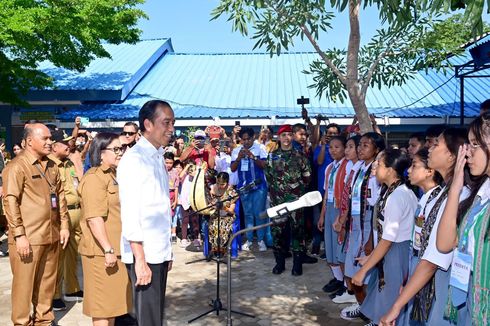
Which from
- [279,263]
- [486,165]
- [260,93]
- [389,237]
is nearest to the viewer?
[486,165]

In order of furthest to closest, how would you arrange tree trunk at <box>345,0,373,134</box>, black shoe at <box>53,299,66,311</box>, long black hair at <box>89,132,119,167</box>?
tree trunk at <box>345,0,373,134</box>
black shoe at <box>53,299,66,311</box>
long black hair at <box>89,132,119,167</box>

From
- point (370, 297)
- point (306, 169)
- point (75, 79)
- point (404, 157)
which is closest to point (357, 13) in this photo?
point (306, 169)

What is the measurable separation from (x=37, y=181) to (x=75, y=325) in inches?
61.9

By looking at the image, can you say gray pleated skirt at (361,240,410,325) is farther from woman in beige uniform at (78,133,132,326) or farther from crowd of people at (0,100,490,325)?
woman in beige uniform at (78,133,132,326)

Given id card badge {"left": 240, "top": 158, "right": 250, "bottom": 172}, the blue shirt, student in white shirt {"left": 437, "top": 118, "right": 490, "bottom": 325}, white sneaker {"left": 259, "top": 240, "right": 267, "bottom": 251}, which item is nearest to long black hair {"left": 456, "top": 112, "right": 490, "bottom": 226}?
student in white shirt {"left": 437, "top": 118, "right": 490, "bottom": 325}

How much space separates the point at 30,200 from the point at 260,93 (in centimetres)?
1463

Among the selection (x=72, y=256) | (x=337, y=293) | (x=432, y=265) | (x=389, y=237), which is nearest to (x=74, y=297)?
(x=72, y=256)

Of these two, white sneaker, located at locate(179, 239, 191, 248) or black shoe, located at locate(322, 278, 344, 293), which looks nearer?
black shoe, located at locate(322, 278, 344, 293)

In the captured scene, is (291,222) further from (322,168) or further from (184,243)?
(184,243)

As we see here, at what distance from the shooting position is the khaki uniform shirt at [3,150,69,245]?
4.27 m

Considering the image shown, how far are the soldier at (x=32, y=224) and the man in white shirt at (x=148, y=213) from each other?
5.44 feet

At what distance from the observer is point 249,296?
5.70 meters

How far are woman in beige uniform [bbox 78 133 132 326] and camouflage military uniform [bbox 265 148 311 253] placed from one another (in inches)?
117

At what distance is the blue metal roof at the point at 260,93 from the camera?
16.4 metres
